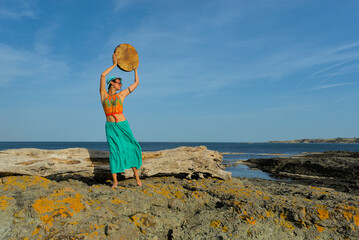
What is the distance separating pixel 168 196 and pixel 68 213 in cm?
205

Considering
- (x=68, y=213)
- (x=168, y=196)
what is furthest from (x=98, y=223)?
(x=168, y=196)

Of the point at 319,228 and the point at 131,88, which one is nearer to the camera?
the point at 319,228

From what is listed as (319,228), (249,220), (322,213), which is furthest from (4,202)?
(322,213)

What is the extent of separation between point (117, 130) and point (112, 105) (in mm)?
633

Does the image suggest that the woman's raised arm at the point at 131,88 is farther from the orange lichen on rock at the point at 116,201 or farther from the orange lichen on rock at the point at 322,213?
the orange lichen on rock at the point at 322,213

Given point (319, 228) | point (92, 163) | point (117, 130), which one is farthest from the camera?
point (92, 163)

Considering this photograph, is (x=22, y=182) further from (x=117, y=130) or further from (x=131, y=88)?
(x=131, y=88)

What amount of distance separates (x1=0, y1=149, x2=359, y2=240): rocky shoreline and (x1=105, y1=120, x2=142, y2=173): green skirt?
35.6 inches

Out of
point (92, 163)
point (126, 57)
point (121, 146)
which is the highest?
point (126, 57)

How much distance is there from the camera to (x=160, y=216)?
427 centimetres

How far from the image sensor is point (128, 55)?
650cm

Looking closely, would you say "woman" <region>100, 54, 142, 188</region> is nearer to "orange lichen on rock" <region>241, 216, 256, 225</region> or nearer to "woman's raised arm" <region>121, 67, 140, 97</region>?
"woman's raised arm" <region>121, 67, 140, 97</region>

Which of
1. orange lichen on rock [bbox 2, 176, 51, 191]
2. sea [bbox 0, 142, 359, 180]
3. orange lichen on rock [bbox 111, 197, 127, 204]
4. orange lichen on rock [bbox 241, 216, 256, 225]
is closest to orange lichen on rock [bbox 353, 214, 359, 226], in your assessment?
orange lichen on rock [bbox 241, 216, 256, 225]

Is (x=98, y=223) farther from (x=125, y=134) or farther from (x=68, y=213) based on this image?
(x=125, y=134)
